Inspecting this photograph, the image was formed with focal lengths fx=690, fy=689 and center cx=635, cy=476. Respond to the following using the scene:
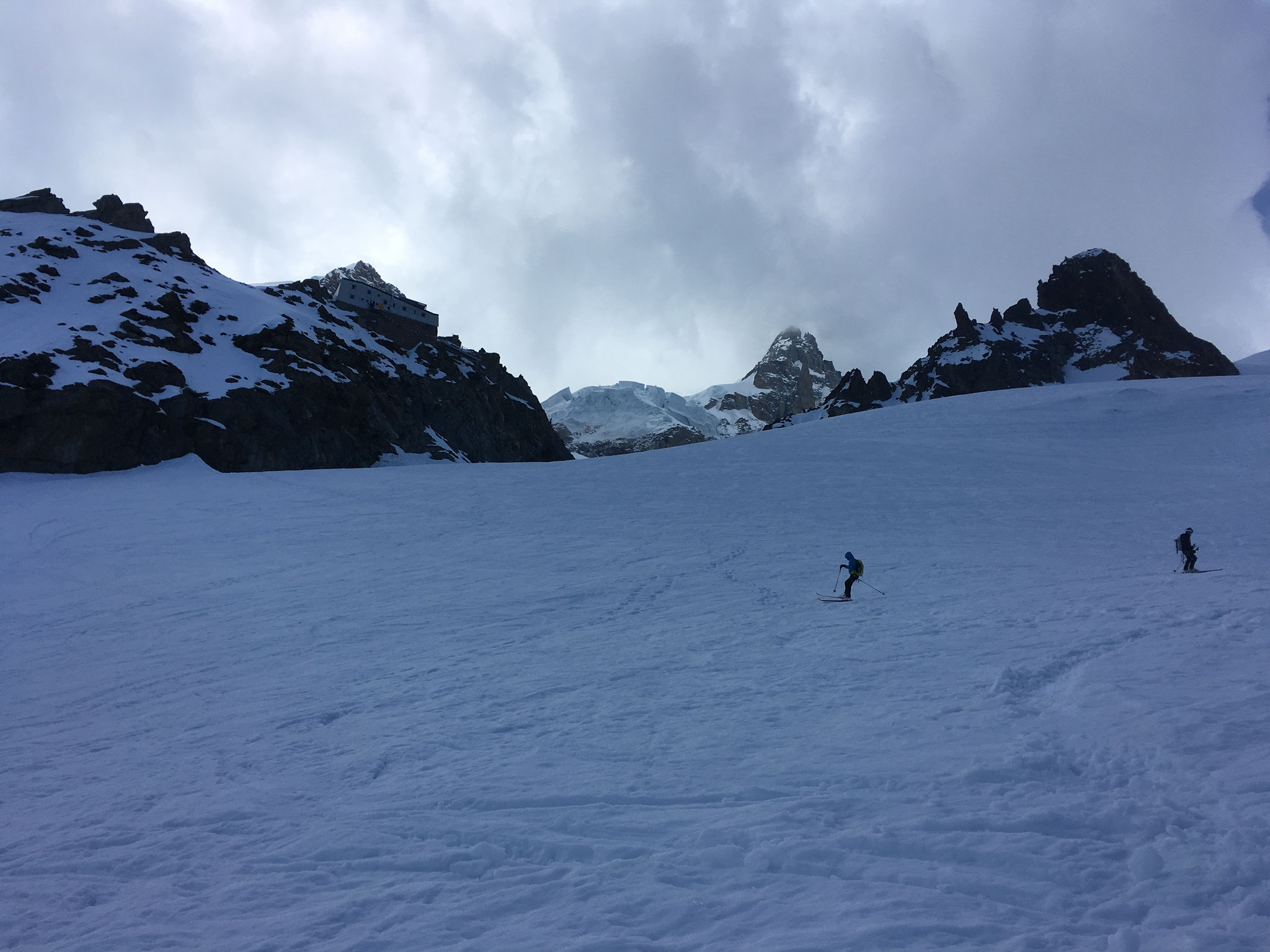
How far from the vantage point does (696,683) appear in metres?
10.5

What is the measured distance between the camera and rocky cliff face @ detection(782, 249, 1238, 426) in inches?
6152

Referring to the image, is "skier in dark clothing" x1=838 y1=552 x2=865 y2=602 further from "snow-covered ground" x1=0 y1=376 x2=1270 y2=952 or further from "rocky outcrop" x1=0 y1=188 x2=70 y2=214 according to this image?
"rocky outcrop" x1=0 y1=188 x2=70 y2=214

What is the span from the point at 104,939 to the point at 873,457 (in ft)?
114

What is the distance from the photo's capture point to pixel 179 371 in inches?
2087

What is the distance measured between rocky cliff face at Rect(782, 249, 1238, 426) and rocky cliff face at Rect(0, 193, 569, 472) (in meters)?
107

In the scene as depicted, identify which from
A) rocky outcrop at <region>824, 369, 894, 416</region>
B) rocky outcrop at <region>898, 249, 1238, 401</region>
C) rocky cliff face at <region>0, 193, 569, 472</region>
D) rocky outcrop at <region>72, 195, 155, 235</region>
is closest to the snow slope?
rocky outcrop at <region>898, 249, 1238, 401</region>

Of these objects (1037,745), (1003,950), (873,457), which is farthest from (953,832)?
(873,457)

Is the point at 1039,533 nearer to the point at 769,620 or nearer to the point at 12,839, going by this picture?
the point at 769,620

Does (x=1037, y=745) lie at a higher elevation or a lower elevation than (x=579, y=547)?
lower

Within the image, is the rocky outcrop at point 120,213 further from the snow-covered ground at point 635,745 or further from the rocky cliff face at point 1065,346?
the rocky cliff face at point 1065,346

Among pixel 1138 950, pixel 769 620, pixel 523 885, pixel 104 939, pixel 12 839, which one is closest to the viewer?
pixel 1138 950

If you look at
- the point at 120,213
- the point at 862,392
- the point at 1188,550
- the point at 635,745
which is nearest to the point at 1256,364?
the point at 862,392

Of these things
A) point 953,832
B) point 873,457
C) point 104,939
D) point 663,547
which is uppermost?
point 873,457

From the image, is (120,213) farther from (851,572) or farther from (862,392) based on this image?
(862,392)
